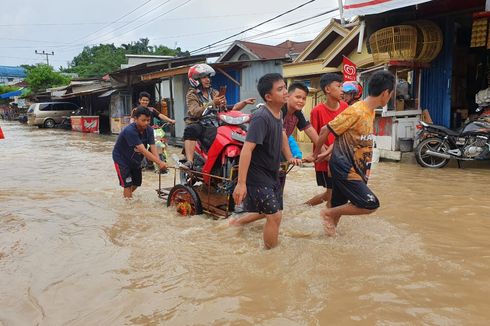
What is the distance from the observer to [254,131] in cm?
345

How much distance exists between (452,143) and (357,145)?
5.89 metres

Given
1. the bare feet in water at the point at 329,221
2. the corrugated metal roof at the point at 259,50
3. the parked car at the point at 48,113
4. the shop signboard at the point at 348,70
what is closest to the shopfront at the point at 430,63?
the shop signboard at the point at 348,70

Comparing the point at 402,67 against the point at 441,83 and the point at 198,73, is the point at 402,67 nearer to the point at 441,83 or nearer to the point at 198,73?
the point at 441,83

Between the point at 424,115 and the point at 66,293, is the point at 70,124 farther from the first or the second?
the point at 66,293

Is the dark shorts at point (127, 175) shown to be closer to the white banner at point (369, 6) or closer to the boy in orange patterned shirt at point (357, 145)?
the boy in orange patterned shirt at point (357, 145)

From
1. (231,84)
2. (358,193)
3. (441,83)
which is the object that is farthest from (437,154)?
(231,84)

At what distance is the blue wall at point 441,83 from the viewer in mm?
9945

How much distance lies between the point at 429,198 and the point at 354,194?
9.86 ft

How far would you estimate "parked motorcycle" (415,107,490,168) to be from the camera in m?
8.22

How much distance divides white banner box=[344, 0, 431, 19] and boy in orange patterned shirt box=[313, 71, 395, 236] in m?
5.66

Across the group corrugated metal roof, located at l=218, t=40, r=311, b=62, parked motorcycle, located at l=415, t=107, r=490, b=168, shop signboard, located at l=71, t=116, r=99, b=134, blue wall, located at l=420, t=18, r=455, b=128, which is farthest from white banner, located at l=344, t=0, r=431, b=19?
shop signboard, located at l=71, t=116, r=99, b=134

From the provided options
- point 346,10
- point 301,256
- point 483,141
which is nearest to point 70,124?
point 346,10

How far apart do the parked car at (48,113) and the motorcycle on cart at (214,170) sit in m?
25.9

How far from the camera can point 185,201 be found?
5.20m
